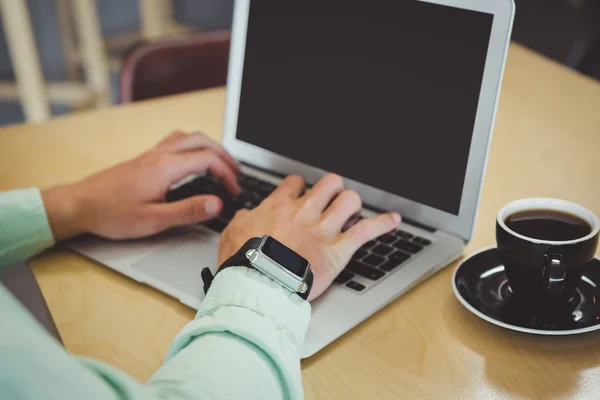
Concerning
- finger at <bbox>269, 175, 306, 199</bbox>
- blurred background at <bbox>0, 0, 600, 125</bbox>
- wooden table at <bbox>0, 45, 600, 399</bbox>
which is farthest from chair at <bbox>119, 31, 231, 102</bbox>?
finger at <bbox>269, 175, 306, 199</bbox>

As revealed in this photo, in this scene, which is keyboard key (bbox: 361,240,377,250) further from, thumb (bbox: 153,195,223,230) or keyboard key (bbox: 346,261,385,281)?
thumb (bbox: 153,195,223,230)

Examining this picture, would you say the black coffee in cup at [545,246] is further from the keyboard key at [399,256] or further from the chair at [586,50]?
the chair at [586,50]

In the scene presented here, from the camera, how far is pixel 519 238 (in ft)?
2.29

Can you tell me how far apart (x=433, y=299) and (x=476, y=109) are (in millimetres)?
223

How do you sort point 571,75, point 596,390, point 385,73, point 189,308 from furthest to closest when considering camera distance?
point 571,75 < point 385,73 < point 189,308 < point 596,390

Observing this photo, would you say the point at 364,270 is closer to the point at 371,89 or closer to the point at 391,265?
the point at 391,265

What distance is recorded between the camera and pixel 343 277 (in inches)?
31.5

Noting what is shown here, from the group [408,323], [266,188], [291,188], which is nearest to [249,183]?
[266,188]

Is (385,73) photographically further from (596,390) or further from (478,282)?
(596,390)

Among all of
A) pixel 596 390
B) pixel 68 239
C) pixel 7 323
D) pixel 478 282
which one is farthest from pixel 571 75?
pixel 7 323

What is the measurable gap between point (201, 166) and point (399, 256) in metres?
0.30

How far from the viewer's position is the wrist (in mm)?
893

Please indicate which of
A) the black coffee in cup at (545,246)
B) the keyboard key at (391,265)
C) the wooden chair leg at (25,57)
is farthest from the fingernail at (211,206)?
the wooden chair leg at (25,57)

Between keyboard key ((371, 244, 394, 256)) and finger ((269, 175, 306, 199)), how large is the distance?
12 centimetres
